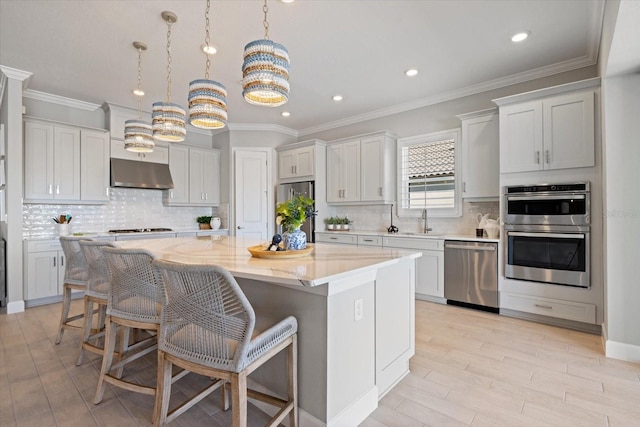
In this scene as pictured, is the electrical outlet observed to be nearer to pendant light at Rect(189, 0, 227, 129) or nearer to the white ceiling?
pendant light at Rect(189, 0, 227, 129)

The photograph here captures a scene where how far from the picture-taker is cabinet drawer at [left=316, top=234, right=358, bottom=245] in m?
4.78

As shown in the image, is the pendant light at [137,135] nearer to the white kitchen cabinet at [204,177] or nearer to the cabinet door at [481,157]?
the white kitchen cabinet at [204,177]

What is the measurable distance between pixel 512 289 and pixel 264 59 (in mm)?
3404

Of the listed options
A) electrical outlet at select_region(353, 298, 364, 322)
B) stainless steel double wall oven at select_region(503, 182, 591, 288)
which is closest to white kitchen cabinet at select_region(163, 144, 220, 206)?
electrical outlet at select_region(353, 298, 364, 322)

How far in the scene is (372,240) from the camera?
4.58 m

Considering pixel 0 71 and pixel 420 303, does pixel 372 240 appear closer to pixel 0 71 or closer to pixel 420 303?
pixel 420 303

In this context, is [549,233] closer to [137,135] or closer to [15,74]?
[137,135]

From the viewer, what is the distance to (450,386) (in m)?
2.13

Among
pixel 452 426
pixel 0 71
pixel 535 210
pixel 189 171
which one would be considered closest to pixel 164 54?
pixel 0 71

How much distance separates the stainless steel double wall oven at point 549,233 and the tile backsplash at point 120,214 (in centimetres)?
455

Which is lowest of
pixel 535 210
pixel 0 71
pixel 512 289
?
pixel 512 289

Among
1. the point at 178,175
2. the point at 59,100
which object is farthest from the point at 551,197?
the point at 59,100

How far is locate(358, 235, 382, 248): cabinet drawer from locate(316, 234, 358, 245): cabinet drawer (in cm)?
8

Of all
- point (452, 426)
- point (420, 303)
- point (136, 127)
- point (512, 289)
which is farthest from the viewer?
point (420, 303)
